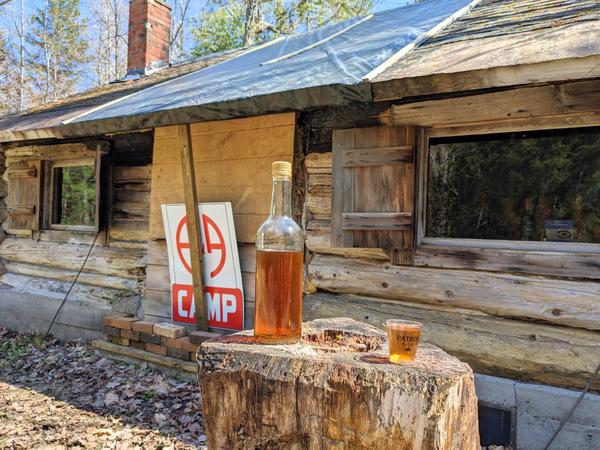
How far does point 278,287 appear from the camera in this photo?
1.64 m

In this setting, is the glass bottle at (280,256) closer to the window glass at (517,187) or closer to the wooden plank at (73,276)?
the window glass at (517,187)

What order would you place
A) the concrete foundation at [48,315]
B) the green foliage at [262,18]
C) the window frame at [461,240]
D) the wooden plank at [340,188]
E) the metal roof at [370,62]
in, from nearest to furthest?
1. the metal roof at [370,62]
2. the window frame at [461,240]
3. the wooden plank at [340,188]
4. the concrete foundation at [48,315]
5. the green foliage at [262,18]

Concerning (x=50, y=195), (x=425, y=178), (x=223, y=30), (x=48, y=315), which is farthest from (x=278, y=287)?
(x=223, y=30)

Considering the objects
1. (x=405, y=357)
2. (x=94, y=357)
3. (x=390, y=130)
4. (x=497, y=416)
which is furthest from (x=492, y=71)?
(x=94, y=357)

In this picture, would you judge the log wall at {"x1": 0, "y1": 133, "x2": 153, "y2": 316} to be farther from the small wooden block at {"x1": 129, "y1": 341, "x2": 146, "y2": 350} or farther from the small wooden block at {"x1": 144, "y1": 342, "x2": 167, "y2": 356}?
the small wooden block at {"x1": 144, "y1": 342, "x2": 167, "y2": 356}

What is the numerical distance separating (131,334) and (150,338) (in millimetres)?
303

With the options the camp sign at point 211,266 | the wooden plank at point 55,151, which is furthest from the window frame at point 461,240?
the wooden plank at point 55,151

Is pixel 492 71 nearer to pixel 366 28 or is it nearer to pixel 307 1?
pixel 366 28

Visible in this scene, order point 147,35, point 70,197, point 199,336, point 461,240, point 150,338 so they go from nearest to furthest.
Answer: point 461,240, point 199,336, point 150,338, point 147,35, point 70,197

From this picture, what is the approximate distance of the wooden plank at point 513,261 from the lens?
3.10m

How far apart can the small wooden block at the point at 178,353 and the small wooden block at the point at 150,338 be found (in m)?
0.20

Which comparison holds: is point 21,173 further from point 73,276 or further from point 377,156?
point 377,156

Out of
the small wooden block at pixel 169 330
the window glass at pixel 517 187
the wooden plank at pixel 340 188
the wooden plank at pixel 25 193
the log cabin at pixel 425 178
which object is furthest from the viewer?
the wooden plank at pixel 25 193

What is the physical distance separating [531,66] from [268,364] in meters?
2.23
